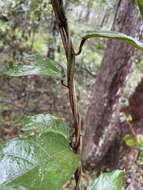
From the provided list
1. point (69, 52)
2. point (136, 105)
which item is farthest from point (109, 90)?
point (69, 52)

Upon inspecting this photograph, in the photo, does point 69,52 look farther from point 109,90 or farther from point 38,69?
point 109,90

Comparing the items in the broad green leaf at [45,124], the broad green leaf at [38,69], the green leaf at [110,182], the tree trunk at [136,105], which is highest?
the broad green leaf at [38,69]

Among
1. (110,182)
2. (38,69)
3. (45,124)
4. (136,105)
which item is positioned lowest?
(136,105)

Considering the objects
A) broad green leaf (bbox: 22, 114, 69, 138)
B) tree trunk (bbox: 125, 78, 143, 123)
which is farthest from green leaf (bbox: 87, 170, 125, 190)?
tree trunk (bbox: 125, 78, 143, 123)

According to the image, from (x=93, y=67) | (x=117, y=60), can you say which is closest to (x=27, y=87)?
(x=93, y=67)

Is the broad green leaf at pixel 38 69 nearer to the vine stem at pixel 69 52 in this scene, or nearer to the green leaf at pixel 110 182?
the vine stem at pixel 69 52

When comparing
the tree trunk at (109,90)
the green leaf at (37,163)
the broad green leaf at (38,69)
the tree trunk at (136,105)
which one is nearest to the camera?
the green leaf at (37,163)

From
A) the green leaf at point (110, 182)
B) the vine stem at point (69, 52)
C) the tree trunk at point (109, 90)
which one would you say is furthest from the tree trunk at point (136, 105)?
the vine stem at point (69, 52)
